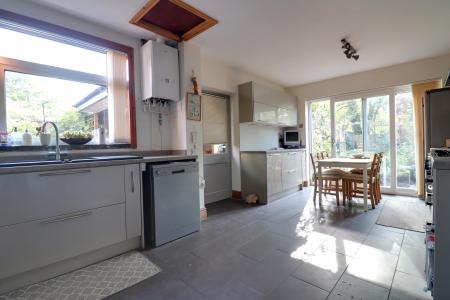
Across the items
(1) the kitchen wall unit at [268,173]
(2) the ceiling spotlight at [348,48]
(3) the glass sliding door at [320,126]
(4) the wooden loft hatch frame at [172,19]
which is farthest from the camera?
(3) the glass sliding door at [320,126]

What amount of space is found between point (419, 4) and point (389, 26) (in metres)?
0.38

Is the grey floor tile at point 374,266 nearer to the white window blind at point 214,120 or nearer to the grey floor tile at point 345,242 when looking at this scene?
the grey floor tile at point 345,242

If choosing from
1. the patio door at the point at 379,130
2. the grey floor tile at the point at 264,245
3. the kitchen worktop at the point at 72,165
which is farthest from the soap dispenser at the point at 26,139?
the patio door at the point at 379,130

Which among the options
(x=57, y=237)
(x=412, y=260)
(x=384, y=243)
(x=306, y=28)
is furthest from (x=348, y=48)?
(x=57, y=237)

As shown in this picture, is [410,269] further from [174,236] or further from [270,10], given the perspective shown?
[270,10]

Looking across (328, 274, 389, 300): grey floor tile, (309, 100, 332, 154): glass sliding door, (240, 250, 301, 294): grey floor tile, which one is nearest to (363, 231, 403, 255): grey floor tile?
(328, 274, 389, 300): grey floor tile

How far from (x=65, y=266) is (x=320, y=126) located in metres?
5.03

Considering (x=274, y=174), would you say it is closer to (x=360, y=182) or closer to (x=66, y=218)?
(x=360, y=182)

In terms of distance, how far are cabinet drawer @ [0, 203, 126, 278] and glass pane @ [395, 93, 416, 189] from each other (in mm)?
4767

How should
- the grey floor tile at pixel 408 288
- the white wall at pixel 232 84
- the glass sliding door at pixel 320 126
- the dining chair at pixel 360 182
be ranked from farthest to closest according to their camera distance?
the glass sliding door at pixel 320 126, the white wall at pixel 232 84, the dining chair at pixel 360 182, the grey floor tile at pixel 408 288

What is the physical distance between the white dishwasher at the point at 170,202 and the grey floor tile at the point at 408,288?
1843mm

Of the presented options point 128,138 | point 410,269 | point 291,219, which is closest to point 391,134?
point 291,219

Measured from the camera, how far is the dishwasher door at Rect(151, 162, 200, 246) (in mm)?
2146

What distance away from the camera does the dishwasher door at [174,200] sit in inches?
84.5
